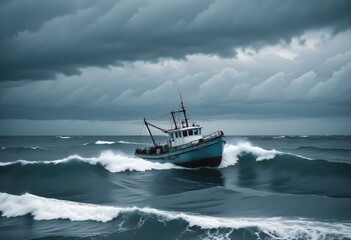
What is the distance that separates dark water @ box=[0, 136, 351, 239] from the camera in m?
11.0

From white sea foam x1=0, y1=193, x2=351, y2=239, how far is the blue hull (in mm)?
15875

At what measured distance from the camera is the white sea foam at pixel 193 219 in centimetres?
1032

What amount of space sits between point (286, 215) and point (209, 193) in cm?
531

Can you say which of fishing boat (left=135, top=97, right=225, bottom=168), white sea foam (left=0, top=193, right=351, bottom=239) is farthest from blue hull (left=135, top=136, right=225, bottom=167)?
white sea foam (left=0, top=193, right=351, bottom=239)

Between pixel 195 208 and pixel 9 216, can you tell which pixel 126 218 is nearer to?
pixel 195 208

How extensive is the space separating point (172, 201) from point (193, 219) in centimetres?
483

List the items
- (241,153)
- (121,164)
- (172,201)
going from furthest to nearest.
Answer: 1. (241,153)
2. (121,164)
3. (172,201)

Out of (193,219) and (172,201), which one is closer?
(193,219)

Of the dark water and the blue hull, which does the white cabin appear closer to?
the blue hull

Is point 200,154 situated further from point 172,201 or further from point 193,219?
point 193,219

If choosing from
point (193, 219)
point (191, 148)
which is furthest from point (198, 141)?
point (193, 219)

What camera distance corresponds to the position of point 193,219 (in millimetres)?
11516

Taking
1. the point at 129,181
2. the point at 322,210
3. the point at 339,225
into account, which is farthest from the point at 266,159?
the point at 339,225

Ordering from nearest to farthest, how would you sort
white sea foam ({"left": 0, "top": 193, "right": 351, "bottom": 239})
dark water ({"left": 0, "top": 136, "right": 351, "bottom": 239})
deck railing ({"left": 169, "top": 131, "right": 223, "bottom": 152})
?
white sea foam ({"left": 0, "top": 193, "right": 351, "bottom": 239}), dark water ({"left": 0, "top": 136, "right": 351, "bottom": 239}), deck railing ({"left": 169, "top": 131, "right": 223, "bottom": 152})
